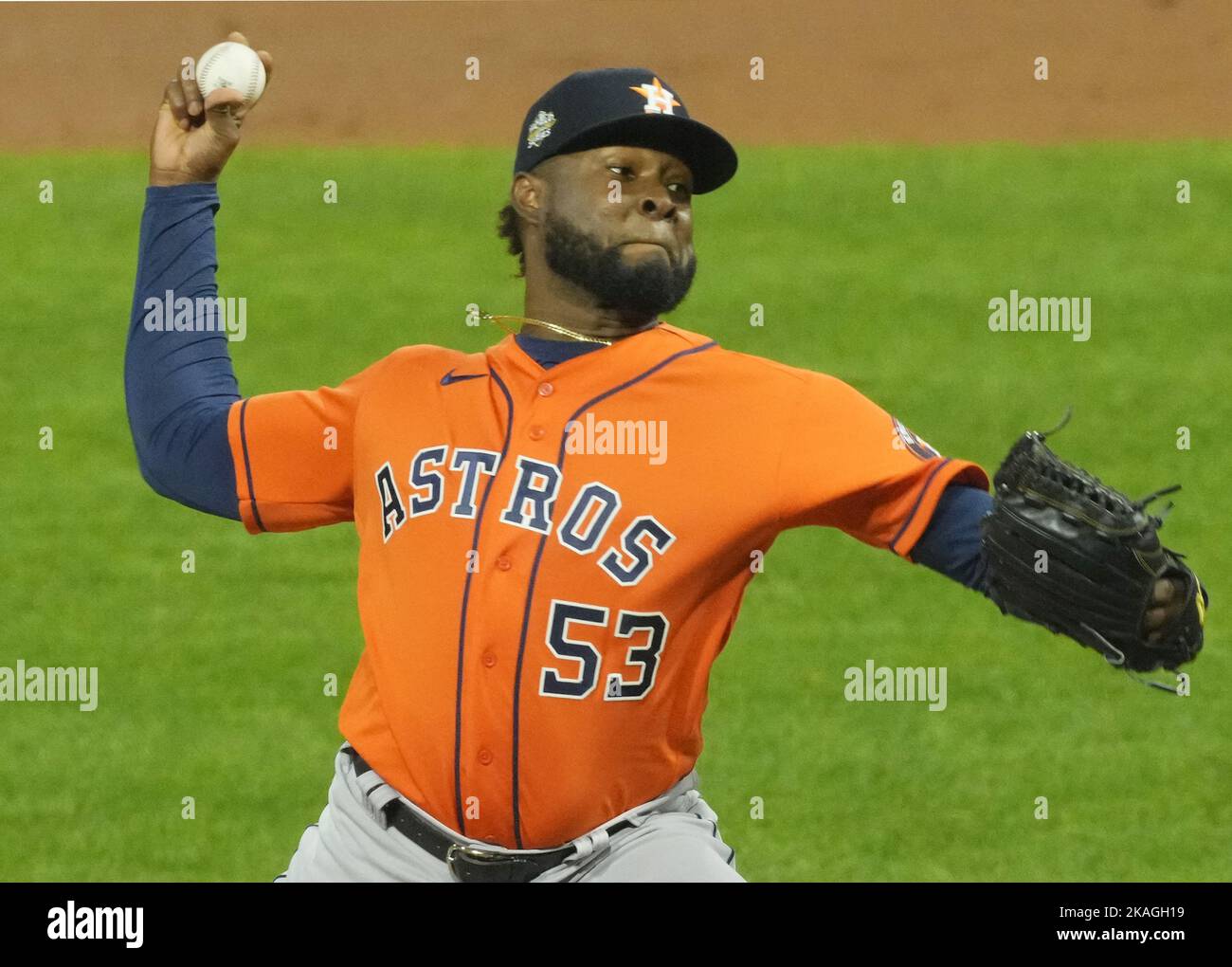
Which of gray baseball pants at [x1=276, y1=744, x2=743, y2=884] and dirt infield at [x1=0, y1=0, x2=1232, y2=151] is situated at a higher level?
dirt infield at [x1=0, y1=0, x2=1232, y2=151]

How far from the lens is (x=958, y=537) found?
4.14 meters

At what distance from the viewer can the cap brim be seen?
176 inches

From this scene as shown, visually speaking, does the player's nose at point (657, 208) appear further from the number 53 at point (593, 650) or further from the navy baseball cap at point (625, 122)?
the number 53 at point (593, 650)

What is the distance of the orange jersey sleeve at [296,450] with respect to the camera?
460cm

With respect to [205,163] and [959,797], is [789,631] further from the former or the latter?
[205,163]

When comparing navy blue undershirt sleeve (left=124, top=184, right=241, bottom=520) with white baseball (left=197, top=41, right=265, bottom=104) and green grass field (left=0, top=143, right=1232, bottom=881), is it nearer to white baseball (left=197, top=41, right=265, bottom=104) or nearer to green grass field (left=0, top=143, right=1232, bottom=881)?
white baseball (left=197, top=41, right=265, bottom=104)

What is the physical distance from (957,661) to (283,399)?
22.0 feet

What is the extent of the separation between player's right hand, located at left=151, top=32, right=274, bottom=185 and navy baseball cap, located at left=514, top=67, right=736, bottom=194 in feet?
2.09

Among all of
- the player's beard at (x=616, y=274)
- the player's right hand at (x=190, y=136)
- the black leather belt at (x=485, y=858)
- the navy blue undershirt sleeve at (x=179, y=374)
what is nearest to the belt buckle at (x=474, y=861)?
the black leather belt at (x=485, y=858)

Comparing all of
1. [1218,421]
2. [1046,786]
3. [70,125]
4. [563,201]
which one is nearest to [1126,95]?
[1218,421]

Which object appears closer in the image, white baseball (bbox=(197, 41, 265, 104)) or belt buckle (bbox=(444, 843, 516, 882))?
belt buckle (bbox=(444, 843, 516, 882))

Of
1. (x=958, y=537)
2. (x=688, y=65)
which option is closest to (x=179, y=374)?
(x=958, y=537)

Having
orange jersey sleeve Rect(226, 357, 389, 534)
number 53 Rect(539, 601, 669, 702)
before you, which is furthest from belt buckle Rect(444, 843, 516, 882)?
orange jersey sleeve Rect(226, 357, 389, 534)

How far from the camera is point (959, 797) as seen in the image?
9.32 m
